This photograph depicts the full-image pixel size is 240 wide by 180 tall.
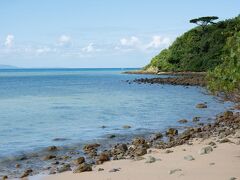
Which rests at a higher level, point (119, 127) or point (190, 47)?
point (190, 47)

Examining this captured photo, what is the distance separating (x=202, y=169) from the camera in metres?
12.8

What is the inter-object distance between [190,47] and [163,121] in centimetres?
8386

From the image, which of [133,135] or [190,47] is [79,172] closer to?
[133,135]

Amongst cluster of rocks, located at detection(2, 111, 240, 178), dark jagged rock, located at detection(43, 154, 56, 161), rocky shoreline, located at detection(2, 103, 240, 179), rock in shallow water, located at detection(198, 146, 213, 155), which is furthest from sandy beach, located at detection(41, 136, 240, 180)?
dark jagged rock, located at detection(43, 154, 56, 161)

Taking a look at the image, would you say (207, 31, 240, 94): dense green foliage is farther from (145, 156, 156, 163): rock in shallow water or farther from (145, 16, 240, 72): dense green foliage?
(145, 16, 240, 72): dense green foliage

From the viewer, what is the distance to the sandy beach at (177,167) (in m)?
12.3

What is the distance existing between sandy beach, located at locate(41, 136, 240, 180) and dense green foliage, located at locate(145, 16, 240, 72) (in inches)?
3357

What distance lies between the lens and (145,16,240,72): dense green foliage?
336ft

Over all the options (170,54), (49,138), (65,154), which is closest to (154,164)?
(65,154)

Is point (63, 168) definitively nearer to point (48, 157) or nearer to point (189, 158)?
point (48, 157)

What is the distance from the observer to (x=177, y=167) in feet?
43.8

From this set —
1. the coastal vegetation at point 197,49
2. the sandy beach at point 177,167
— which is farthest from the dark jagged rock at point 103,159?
the coastal vegetation at point 197,49

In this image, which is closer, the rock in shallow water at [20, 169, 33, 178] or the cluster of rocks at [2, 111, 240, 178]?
the rock in shallow water at [20, 169, 33, 178]

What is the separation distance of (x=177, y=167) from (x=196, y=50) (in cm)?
9738
